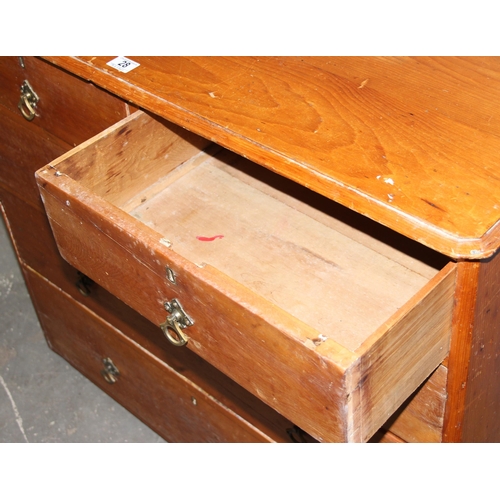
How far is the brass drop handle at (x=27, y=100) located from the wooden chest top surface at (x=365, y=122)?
0.14m

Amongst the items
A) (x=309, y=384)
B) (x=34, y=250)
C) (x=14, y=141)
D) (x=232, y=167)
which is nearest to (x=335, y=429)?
(x=309, y=384)

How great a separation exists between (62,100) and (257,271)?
0.41m

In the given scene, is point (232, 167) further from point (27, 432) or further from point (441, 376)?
point (27, 432)

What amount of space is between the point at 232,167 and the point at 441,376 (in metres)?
0.46

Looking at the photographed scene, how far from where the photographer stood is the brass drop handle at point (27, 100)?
4.33 ft

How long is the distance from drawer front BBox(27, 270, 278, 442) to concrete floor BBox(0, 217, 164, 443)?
0.10 feet

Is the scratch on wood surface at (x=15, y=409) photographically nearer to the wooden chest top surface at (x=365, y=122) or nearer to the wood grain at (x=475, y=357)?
the wooden chest top surface at (x=365, y=122)

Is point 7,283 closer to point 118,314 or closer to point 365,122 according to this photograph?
point 118,314

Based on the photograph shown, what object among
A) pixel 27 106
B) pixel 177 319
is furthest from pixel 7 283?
pixel 177 319

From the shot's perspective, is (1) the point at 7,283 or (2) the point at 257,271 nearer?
(2) the point at 257,271

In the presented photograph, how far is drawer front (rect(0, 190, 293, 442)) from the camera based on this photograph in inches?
52.9

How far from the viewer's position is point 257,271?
1135mm

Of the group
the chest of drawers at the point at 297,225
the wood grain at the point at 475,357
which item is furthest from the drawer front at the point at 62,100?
the wood grain at the point at 475,357

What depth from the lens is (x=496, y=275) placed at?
960 mm
